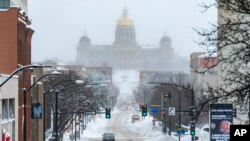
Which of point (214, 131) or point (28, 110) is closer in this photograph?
point (214, 131)

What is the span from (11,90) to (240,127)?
35.1m

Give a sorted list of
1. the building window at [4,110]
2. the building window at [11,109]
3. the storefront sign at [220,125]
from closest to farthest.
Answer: the storefront sign at [220,125] → the building window at [4,110] → the building window at [11,109]

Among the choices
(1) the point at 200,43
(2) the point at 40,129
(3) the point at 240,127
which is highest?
(1) the point at 200,43

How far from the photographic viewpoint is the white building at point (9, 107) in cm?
4553

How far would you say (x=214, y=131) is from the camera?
41.8 metres

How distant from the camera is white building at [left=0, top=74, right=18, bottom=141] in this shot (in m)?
45.5

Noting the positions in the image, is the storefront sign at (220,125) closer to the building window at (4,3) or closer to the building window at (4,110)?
the building window at (4,110)

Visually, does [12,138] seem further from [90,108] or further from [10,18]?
[90,108]

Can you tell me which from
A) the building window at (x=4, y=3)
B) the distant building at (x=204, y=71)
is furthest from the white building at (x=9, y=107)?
the distant building at (x=204, y=71)

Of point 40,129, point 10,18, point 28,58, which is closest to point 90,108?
point 40,129

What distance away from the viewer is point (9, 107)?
49.8 m

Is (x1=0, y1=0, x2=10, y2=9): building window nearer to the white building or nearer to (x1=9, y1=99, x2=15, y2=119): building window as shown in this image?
the white building

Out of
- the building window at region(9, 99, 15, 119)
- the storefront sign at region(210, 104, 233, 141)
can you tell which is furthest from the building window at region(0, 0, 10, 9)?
the storefront sign at region(210, 104, 233, 141)

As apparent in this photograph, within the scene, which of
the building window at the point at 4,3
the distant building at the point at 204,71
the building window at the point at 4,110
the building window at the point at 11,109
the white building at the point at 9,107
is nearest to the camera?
the distant building at the point at 204,71
